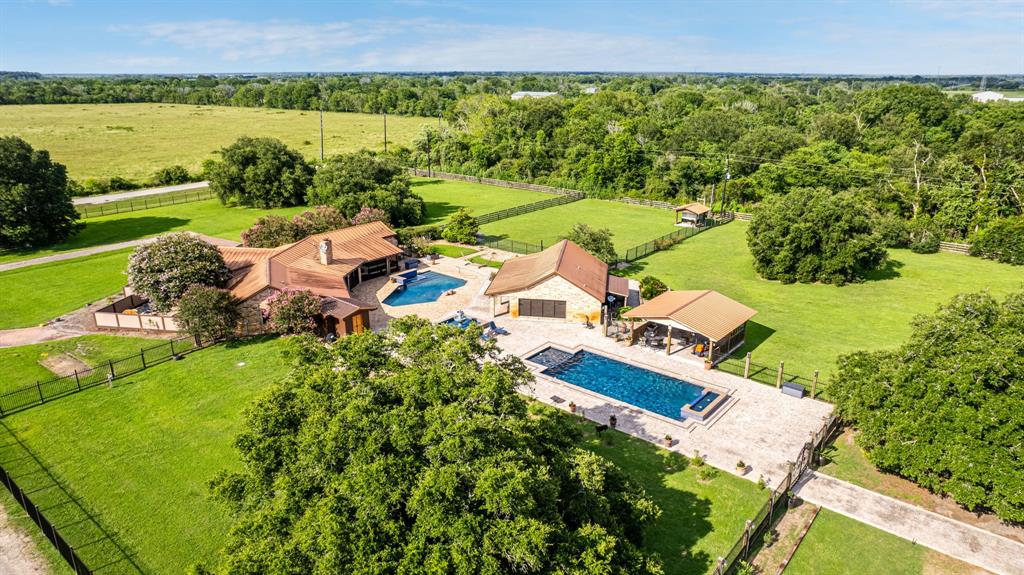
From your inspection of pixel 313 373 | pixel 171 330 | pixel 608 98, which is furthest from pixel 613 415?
pixel 608 98

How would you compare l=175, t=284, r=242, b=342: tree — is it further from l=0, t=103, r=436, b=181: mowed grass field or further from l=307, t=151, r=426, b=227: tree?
l=0, t=103, r=436, b=181: mowed grass field

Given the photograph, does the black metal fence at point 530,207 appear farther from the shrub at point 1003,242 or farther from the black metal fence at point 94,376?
the shrub at point 1003,242

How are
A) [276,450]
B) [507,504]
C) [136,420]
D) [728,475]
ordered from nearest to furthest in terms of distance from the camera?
[507,504]
[276,450]
[728,475]
[136,420]

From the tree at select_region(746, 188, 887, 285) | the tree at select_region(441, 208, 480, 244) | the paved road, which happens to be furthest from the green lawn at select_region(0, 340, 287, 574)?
the paved road

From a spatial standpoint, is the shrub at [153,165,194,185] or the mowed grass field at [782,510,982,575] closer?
the mowed grass field at [782,510,982,575]

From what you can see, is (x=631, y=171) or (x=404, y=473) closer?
(x=404, y=473)

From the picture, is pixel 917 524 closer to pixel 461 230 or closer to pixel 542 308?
pixel 542 308

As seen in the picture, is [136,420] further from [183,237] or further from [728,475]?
[728,475]
